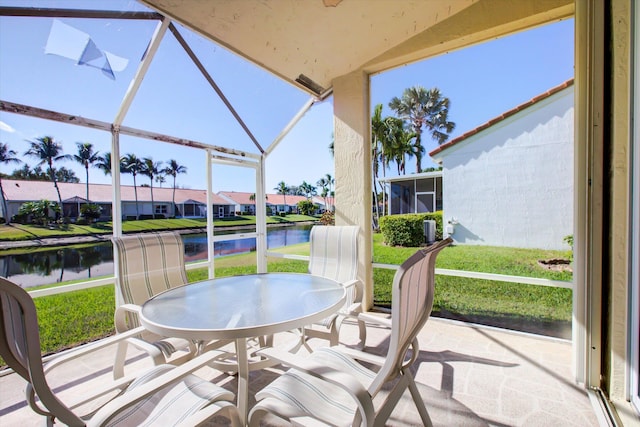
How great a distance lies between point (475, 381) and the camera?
7.91 ft

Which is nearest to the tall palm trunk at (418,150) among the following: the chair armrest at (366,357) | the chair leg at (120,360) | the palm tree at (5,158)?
the chair armrest at (366,357)

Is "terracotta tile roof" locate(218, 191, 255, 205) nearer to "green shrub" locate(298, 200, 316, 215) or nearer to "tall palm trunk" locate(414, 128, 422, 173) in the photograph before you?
"green shrub" locate(298, 200, 316, 215)

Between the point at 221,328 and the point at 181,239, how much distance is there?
1887mm

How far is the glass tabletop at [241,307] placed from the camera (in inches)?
59.5

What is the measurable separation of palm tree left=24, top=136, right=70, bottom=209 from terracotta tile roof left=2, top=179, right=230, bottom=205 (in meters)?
0.10

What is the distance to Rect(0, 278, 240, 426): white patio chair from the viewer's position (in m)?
0.94

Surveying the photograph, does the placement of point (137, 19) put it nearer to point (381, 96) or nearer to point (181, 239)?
point (181, 239)

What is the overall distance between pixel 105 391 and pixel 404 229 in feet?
16.2

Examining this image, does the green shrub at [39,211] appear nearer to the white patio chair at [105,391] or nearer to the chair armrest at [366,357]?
the white patio chair at [105,391]

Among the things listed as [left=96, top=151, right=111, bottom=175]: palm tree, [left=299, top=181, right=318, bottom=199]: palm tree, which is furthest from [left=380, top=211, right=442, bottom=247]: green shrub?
[left=96, top=151, right=111, bottom=175]: palm tree

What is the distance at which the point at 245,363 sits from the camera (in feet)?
6.02

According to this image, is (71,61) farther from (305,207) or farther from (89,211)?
(305,207)

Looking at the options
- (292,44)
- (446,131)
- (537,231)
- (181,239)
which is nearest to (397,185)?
(446,131)

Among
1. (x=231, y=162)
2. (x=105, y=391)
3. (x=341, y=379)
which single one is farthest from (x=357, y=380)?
(x=231, y=162)
